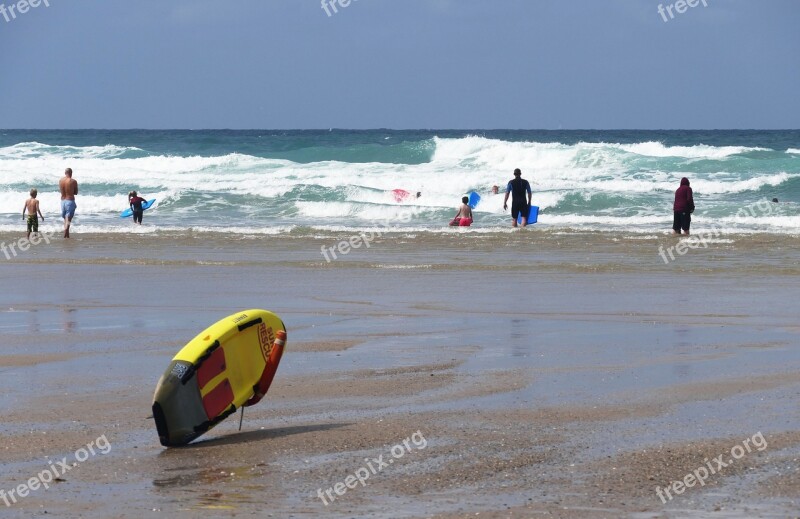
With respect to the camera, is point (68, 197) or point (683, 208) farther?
point (68, 197)

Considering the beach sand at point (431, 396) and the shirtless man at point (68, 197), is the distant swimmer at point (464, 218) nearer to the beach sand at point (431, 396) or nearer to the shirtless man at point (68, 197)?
the shirtless man at point (68, 197)

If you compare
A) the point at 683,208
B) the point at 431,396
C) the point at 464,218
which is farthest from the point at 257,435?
the point at 464,218

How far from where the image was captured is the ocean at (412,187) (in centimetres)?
2442

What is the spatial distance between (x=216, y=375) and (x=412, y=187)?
30.0m

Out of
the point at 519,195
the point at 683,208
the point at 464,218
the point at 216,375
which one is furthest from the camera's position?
the point at 464,218

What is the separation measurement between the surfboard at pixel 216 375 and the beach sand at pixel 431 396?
5.8 inches

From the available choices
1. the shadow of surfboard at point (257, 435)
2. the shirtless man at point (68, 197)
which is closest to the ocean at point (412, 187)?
the shirtless man at point (68, 197)

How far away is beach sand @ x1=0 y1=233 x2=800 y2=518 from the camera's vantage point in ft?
15.0

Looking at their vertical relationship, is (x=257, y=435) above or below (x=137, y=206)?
below

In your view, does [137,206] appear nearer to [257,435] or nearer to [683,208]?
[683,208]

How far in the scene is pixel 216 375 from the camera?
5.59m

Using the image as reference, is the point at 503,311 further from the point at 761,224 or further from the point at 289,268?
the point at 761,224

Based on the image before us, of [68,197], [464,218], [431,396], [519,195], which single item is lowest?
[464,218]

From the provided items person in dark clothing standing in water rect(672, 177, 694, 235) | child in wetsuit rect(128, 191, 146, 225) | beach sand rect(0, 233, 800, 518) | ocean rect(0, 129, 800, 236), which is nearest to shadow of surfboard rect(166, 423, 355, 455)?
beach sand rect(0, 233, 800, 518)
